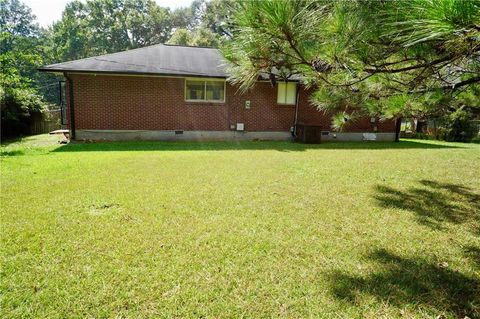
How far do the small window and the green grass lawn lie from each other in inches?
274

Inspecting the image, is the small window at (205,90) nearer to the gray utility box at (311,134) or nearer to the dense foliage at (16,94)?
the gray utility box at (311,134)

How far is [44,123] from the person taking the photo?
1689 centimetres

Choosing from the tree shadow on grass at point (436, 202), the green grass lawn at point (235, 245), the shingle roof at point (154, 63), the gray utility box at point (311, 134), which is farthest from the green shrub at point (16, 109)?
the tree shadow on grass at point (436, 202)

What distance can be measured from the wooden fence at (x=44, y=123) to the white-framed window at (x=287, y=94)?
12955mm

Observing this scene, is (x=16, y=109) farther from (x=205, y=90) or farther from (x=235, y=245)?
(x=235, y=245)

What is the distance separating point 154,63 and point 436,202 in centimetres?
1083

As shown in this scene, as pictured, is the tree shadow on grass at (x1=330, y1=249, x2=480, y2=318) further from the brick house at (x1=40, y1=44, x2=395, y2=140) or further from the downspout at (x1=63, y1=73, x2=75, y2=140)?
the downspout at (x1=63, y1=73, x2=75, y2=140)

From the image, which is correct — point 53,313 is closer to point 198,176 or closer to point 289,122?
point 198,176

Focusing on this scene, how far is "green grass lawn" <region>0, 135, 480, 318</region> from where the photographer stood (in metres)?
2.09

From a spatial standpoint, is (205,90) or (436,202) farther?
(205,90)

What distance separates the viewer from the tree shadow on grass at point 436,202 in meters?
3.79

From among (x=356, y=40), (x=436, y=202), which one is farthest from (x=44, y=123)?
(x=436, y=202)

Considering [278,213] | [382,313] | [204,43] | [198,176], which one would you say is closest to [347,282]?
[382,313]

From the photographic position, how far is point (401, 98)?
3.92 meters
